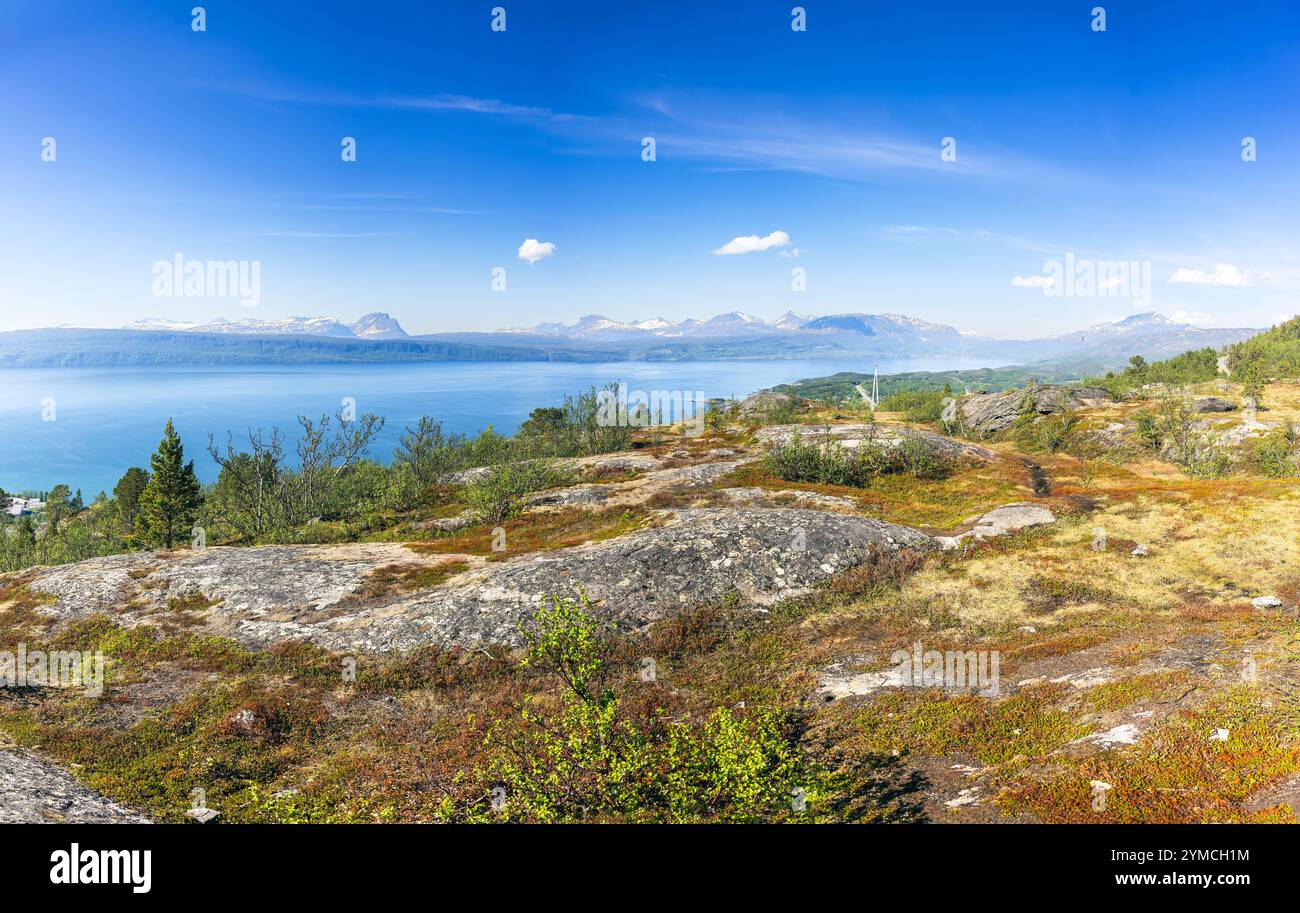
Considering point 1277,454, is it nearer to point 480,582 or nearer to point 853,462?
point 853,462

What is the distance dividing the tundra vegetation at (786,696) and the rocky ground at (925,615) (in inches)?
6.2

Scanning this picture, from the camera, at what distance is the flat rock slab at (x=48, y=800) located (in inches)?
633

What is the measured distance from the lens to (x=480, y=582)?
35.9 meters

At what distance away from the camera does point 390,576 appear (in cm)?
3966

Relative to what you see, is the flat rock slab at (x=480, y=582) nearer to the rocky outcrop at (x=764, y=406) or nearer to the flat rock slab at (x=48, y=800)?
the flat rock slab at (x=48, y=800)

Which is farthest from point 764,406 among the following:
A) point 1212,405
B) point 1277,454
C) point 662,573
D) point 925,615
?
point 925,615

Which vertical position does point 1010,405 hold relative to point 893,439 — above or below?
above

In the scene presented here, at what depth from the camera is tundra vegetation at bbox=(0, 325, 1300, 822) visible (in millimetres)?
14820

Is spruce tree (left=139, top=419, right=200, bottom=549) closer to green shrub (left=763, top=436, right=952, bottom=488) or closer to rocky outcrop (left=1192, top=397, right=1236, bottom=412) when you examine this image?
green shrub (left=763, top=436, right=952, bottom=488)

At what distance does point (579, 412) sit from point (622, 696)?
11027 cm

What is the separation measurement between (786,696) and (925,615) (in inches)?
433

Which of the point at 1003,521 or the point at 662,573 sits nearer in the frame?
the point at 662,573

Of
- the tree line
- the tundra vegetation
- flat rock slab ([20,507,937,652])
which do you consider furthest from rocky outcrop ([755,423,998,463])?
the tree line
